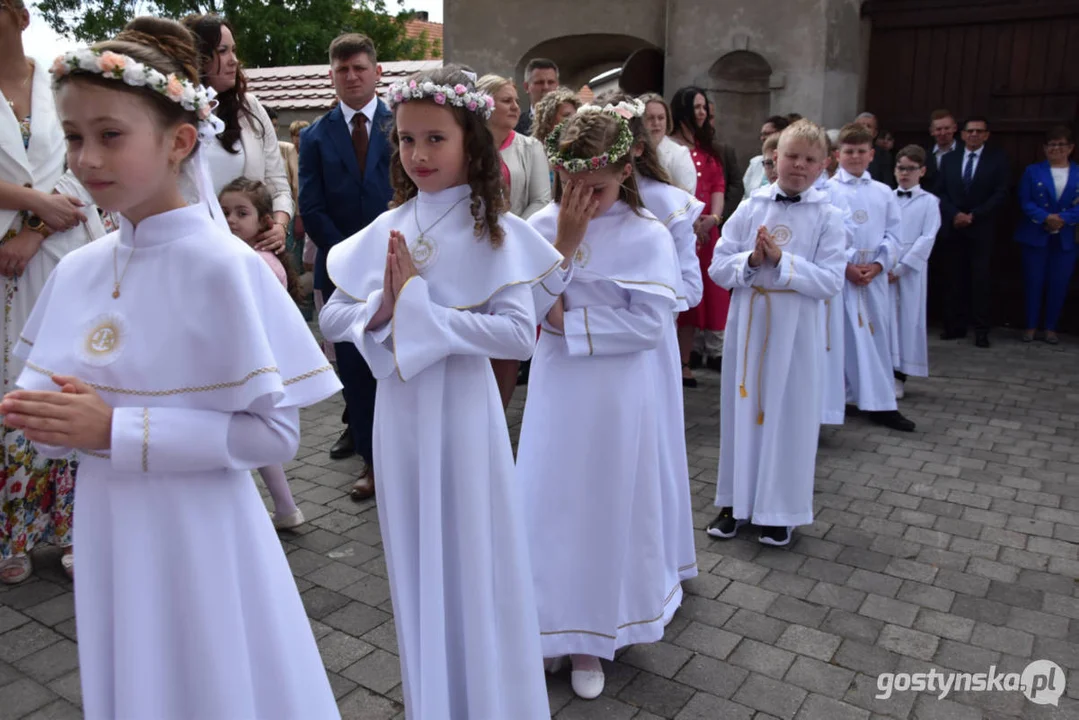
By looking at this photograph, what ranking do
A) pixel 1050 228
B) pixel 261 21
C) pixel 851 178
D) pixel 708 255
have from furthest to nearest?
pixel 261 21
pixel 1050 228
pixel 708 255
pixel 851 178

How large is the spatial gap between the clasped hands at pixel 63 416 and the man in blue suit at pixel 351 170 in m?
3.26

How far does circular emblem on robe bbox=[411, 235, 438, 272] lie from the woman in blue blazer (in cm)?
918

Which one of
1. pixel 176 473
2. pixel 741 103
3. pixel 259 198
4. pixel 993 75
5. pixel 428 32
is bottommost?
pixel 176 473

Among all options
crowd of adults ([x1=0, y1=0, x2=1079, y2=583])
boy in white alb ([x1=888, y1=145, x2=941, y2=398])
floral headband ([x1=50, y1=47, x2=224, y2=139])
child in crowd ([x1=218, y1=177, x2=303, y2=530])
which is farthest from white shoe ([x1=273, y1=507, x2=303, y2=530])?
boy in white alb ([x1=888, y1=145, x2=941, y2=398])

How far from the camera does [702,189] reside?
771 cm

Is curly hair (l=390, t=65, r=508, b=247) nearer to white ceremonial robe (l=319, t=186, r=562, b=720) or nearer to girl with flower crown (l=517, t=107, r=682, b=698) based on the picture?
white ceremonial robe (l=319, t=186, r=562, b=720)

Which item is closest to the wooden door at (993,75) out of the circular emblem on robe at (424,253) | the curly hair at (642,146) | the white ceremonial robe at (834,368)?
the white ceremonial robe at (834,368)

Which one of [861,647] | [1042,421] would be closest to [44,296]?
[861,647]

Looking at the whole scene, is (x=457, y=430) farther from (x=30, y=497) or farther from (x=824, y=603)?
(x=30, y=497)

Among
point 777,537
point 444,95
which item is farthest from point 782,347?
point 444,95

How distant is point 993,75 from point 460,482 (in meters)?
10.3

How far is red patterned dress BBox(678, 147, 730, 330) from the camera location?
7719 mm

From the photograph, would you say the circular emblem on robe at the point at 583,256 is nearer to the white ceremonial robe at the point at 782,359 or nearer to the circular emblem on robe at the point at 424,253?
the circular emblem on robe at the point at 424,253

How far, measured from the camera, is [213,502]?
1.89 metres
